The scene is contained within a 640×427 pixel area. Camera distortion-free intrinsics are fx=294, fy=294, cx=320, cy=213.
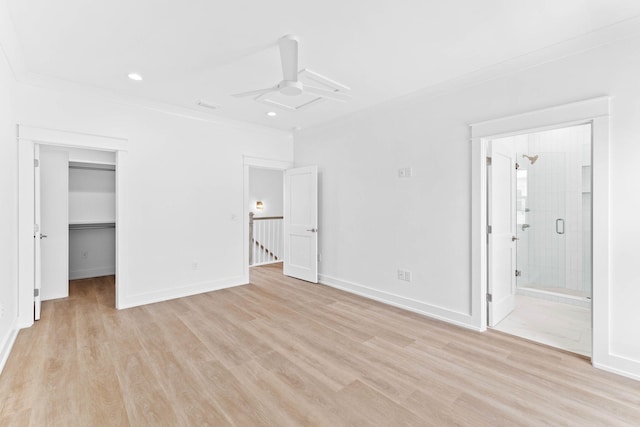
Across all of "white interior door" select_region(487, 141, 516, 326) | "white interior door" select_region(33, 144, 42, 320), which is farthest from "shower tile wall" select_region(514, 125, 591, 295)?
"white interior door" select_region(33, 144, 42, 320)

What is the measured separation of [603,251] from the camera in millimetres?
2416

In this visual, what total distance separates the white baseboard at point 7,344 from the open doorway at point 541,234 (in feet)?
15.0

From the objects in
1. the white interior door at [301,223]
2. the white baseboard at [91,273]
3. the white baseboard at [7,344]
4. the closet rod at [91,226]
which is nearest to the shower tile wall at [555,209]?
the white interior door at [301,223]

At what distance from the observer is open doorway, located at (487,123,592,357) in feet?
10.7

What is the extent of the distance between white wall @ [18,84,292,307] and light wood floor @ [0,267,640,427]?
816 millimetres

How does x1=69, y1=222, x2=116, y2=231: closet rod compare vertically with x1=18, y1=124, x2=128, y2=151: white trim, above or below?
below

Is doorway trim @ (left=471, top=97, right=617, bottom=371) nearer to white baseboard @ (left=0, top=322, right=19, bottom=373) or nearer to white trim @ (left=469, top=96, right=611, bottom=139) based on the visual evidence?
white trim @ (left=469, top=96, right=611, bottom=139)

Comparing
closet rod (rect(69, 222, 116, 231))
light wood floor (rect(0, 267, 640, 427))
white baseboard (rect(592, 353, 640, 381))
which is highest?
closet rod (rect(69, 222, 116, 231))

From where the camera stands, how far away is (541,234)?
191 inches

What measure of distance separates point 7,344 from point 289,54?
3.57 meters

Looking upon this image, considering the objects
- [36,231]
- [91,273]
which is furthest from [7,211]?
[91,273]

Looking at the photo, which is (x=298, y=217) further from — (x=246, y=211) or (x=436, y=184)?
(x=436, y=184)

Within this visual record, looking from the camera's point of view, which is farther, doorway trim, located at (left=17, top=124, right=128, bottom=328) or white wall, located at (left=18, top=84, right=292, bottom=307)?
white wall, located at (left=18, top=84, right=292, bottom=307)

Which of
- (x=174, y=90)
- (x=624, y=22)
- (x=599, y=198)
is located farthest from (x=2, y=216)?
(x=624, y=22)
